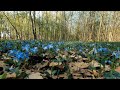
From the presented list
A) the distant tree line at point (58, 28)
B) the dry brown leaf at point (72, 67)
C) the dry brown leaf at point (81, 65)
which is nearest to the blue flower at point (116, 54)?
the distant tree line at point (58, 28)

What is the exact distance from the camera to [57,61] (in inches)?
87.1

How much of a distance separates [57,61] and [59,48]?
0.34m

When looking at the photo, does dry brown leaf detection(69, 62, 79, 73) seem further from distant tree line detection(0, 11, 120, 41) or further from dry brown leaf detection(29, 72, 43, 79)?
distant tree line detection(0, 11, 120, 41)

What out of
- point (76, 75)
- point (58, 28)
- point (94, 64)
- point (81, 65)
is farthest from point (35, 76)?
point (58, 28)

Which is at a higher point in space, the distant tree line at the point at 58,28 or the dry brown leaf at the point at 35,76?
the distant tree line at the point at 58,28

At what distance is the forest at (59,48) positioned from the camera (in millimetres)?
2096

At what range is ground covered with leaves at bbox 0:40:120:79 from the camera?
205 centimetres

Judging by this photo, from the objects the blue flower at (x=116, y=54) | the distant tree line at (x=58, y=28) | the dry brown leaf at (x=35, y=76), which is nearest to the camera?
the dry brown leaf at (x=35, y=76)

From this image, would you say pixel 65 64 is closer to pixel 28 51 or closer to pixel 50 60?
pixel 50 60

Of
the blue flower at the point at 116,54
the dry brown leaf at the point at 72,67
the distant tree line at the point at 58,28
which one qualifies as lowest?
the dry brown leaf at the point at 72,67

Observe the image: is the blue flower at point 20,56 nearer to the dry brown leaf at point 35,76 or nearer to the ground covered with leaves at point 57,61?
the ground covered with leaves at point 57,61

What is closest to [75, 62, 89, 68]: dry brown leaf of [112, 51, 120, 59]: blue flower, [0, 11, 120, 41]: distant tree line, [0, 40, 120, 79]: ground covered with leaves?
[0, 40, 120, 79]: ground covered with leaves
